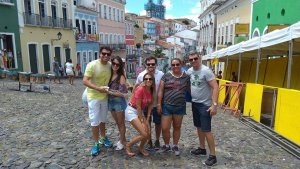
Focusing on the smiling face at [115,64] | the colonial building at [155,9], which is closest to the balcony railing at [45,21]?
the smiling face at [115,64]

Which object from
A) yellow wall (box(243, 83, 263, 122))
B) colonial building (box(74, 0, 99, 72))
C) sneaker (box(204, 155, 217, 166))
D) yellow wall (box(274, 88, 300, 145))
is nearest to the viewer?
sneaker (box(204, 155, 217, 166))

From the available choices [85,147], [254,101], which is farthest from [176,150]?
[254,101]

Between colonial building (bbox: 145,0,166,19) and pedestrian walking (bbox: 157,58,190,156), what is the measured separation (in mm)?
184065

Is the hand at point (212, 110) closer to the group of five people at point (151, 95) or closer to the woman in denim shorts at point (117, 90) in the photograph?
the group of five people at point (151, 95)

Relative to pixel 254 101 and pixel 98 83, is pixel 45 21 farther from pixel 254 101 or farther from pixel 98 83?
pixel 98 83

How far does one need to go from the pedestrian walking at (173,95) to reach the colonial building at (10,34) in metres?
18.9

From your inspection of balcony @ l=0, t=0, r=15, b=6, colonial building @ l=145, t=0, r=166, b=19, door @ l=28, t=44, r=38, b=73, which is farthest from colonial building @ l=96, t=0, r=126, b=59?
colonial building @ l=145, t=0, r=166, b=19

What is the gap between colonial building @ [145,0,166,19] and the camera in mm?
186288

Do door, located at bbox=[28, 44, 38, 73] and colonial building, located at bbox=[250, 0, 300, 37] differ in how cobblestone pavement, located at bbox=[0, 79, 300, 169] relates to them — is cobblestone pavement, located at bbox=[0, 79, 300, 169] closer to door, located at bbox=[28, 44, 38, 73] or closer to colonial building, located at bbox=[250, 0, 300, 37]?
colonial building, located at bbox=[250, 0, 300, 37]

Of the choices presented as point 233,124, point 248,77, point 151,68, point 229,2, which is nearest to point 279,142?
point 233,124

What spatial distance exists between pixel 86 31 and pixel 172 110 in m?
34.9

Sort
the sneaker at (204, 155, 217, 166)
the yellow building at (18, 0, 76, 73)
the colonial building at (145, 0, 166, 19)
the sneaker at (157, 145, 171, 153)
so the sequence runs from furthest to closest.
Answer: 1. the colonial building at (145, 0, 166, 19)
2. the yellow building at (18, 0, 76, 73)
3. the sneaker at (157, 145, 171, 153)
4. the sneaker at (204, 155, 217, 166)

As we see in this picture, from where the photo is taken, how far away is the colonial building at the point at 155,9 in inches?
7334

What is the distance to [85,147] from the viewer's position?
573cm
